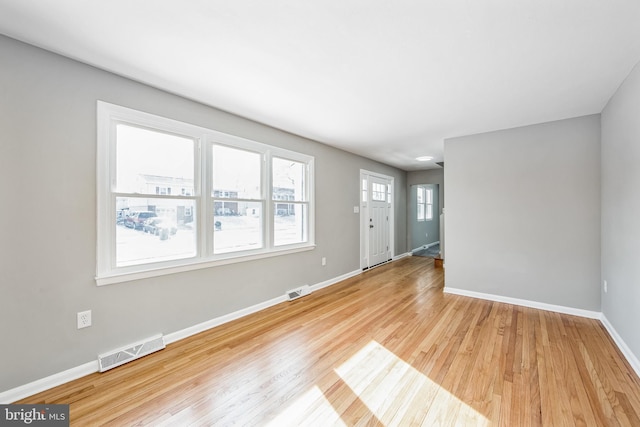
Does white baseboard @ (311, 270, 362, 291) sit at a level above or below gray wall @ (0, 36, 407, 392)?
below

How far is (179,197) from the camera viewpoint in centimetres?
259

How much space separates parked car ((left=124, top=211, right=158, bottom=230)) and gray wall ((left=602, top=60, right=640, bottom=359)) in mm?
4057

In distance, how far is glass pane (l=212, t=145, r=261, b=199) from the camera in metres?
2.95

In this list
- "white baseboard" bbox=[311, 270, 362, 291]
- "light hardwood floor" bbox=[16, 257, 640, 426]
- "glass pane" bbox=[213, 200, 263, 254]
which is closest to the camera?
"light hardwood floor" bbox=[16, 257, 640, 426]

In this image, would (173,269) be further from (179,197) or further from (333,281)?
(333,281)

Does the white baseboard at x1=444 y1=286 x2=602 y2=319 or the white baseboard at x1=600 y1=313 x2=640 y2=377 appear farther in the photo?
the white baseboard at x1=444 y1=286 x2=602 y2=319

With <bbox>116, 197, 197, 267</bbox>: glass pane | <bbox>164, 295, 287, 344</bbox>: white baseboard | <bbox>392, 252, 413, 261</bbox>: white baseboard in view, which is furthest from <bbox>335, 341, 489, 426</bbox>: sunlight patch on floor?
<bbox>392, 252, 413, 261</bbox>: white baseboard

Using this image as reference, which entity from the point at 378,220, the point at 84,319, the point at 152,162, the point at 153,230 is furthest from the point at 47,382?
the point at 378,220

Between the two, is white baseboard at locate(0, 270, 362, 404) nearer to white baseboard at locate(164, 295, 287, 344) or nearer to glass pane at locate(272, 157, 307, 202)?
white baseboard at locate(164, 295, 287, 344)

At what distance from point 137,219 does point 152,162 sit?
54 cm

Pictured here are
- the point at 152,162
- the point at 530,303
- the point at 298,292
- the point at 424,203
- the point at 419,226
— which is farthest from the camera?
the point at 424,203

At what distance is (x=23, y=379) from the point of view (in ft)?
5.85

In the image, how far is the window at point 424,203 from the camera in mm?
7759

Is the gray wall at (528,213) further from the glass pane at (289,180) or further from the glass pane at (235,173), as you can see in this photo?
the glass pane at (235,173)
